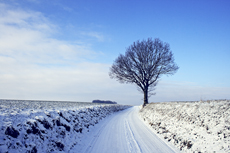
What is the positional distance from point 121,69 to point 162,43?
31.2 feet

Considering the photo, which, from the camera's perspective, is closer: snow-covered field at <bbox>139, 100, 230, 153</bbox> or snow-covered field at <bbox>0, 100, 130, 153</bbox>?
snow-covered field at <bbox>0, 100, 130, 153</bbox>

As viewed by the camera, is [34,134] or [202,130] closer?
[34,134]

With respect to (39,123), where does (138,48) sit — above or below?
above

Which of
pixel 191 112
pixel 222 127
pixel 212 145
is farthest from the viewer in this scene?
pixel 191 112

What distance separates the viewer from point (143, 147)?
7.64m

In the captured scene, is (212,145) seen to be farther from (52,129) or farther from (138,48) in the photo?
(138,48)

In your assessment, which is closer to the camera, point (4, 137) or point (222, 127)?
point (4, 137)

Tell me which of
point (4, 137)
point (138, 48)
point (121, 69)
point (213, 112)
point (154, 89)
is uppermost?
point (138, 48)

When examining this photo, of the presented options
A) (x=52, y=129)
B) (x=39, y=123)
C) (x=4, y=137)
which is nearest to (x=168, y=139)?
(x=52, y=129)

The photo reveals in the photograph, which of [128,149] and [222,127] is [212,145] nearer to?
[222,127]

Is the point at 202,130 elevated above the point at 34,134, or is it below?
above

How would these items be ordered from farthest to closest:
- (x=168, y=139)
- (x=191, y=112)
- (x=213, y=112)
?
1. (x=191, y=112)
2. (x=168, y=139)
3. (x=213, y=112)

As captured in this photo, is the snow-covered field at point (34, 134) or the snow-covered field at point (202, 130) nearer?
the snow-covered field at point (34, 134)

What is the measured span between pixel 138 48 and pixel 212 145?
23397mm
